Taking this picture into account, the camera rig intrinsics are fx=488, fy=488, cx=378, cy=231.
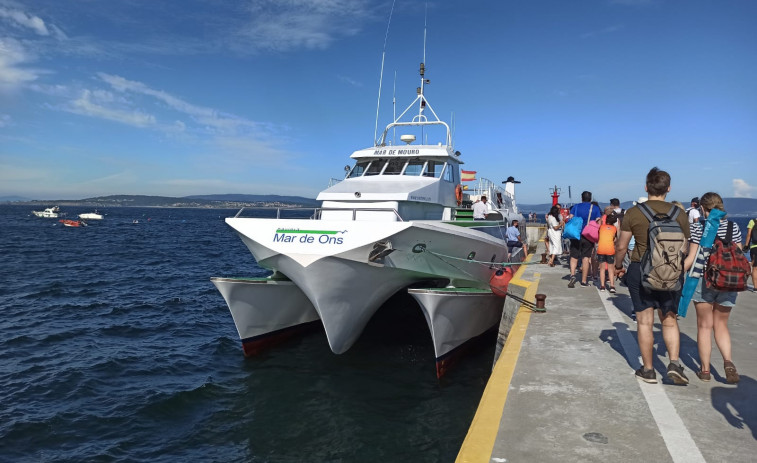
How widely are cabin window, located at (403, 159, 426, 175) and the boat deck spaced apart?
19.7 ft

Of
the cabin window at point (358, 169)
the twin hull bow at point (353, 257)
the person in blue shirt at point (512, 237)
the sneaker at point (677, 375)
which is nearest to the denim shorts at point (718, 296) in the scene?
the sneaker at point (677, 375)

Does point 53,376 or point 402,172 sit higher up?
point 402,172

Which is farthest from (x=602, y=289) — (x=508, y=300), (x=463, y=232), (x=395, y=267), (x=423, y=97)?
(x=423, y=97)

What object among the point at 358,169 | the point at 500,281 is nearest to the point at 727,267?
the point at 500,281

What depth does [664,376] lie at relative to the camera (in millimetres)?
4723

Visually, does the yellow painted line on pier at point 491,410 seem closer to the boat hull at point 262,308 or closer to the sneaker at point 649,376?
the sneaker at point 649,376

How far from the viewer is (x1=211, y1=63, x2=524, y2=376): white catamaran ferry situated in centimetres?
809

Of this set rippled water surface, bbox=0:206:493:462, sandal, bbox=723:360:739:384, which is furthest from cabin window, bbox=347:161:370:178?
sandal, bbox=723:360:739:384

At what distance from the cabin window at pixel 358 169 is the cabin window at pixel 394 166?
0.59m

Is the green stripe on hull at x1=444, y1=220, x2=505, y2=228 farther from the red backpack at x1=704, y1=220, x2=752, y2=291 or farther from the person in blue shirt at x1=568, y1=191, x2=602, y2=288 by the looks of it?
the red backpack at x1=704, y1=220, x2=752, y2=291

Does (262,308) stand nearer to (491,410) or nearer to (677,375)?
(491,410)

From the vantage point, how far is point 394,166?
1207 centimetres

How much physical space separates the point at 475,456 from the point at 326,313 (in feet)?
18.9

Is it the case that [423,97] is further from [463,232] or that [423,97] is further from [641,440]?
[641,440]
